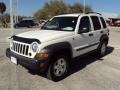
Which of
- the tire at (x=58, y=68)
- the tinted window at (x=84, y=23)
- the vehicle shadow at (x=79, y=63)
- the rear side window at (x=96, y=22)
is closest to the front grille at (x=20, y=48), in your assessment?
the tire at (x=58, y=68)

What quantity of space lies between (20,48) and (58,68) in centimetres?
124

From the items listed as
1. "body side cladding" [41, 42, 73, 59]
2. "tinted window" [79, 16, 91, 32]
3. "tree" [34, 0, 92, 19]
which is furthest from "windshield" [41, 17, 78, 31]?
"tree" [34, 0, 92, 19]

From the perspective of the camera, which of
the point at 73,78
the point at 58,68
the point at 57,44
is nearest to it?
the point at 57,44

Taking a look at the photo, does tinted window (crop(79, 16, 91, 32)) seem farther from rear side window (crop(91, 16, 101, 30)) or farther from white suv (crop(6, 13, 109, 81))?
rear side window (crop(91, 16, 101, 30))

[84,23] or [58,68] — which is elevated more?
[84,23]

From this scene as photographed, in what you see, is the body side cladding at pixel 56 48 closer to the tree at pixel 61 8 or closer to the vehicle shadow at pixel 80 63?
the vehicle shadow at pixel 80 63

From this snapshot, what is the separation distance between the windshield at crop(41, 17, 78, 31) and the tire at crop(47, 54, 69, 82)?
1.09 metres

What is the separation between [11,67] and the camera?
741 cm

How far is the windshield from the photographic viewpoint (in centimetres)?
696

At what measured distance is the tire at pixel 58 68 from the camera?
5.92 m

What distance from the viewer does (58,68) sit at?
6195 mm

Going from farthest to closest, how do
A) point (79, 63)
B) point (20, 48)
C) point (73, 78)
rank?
point (79, 63), point (73, 78), point (20, 48)

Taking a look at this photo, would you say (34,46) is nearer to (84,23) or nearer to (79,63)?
(84,23)

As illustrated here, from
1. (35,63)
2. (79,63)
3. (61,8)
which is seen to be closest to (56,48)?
(35,63)
